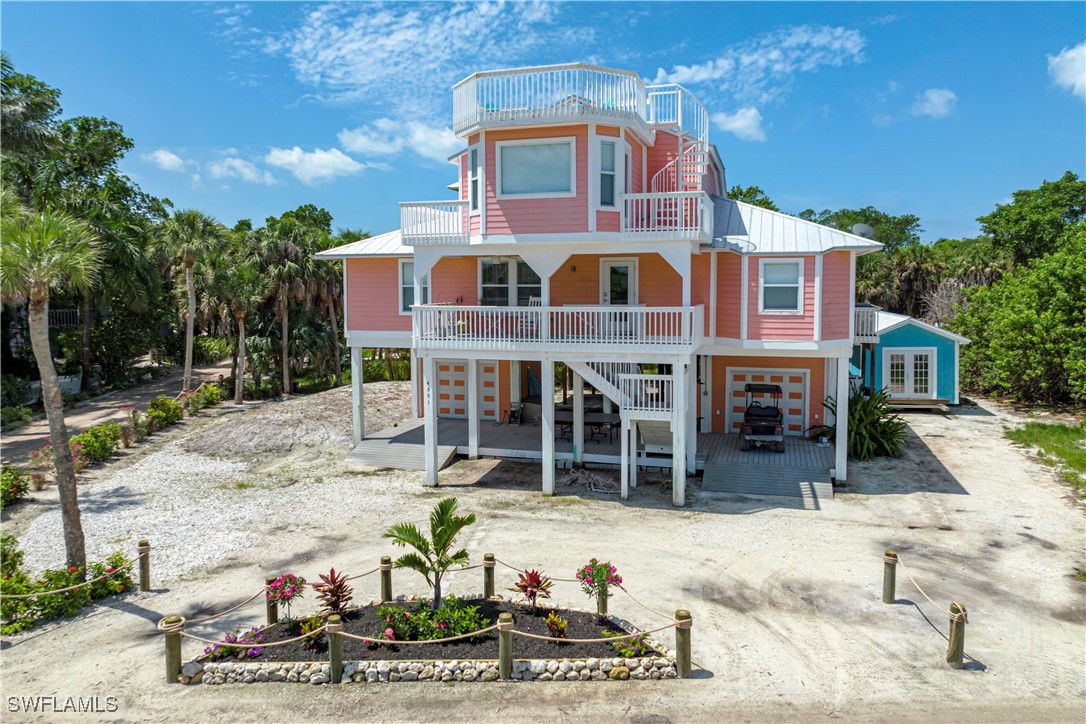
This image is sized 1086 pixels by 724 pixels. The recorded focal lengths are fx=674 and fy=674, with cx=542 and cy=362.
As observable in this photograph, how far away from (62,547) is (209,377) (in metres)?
26.3

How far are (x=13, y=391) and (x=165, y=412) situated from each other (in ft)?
33.7

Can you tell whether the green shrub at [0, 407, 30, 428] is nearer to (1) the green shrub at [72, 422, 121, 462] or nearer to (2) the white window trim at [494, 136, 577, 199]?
(1) the green shrub at [72, 422, 121, 462]

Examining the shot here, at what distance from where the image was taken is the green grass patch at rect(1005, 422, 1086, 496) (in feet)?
58.2

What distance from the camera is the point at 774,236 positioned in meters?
18.1

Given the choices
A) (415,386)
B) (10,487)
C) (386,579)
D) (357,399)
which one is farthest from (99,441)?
(386,579)

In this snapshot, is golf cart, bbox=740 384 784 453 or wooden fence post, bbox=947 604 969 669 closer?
wooden fence post, bbox=947 604 969 669

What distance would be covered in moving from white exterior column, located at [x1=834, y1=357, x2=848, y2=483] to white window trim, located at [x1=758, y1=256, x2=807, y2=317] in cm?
179

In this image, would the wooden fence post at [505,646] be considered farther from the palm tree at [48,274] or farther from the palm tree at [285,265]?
the palm tree at [285,265]

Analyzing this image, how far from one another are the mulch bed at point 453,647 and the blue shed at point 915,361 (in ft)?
70.4

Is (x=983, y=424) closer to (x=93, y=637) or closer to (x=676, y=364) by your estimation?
(x=676, y=364)

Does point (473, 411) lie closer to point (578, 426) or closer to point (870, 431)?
point (578, 426)

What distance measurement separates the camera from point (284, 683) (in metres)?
8.82

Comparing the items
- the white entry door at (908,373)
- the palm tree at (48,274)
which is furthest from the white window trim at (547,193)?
the white entry door at (908,373)

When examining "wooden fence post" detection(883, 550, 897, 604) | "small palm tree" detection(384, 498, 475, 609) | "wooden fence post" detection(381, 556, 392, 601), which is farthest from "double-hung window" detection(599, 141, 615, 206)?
"wooden fence post" detection(381, 556, 392, 601)
